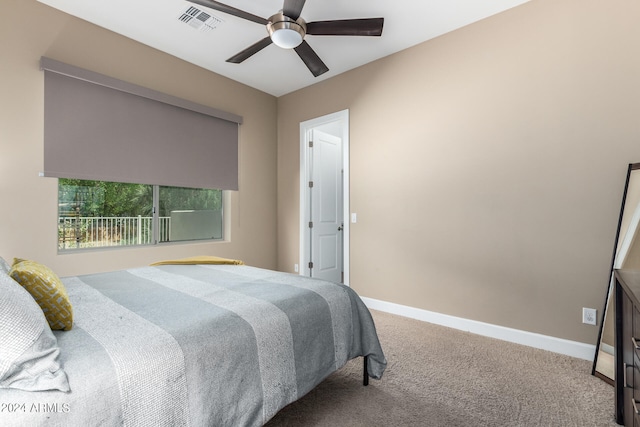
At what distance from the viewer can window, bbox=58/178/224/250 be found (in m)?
2.77

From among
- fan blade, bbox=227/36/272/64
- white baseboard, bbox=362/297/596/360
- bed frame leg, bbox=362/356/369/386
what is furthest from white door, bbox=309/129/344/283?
bed frame leg, bbox=362/356/369/386

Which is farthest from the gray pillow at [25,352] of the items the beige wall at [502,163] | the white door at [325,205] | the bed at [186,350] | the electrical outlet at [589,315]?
the white door at [325,205]

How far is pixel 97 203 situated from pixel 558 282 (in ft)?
13.4

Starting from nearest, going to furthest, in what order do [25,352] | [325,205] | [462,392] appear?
1. [25,352]
2. [462,392]
3. [325,205]

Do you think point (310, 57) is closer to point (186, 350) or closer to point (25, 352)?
point (186, 350)

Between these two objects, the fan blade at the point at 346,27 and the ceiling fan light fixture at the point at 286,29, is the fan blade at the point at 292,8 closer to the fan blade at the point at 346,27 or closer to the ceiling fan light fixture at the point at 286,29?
the ceiling fan light fixture at the point at 286,29

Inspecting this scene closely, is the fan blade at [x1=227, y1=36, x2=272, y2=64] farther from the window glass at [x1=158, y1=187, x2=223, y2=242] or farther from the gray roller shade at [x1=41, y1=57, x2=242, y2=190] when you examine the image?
the window glass at [x1=158, y1=187, x2=223, y2=242]

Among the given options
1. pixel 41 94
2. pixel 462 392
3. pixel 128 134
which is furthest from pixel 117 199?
pixel 462 392

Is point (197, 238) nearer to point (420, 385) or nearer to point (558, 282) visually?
point (420, 385)

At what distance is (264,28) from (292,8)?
0.99 metres

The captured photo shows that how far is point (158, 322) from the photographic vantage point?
1.19 meters

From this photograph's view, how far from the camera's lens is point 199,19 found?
8.90 ft

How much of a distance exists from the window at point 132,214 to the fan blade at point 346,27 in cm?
230

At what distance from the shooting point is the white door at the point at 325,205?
4242 mm
